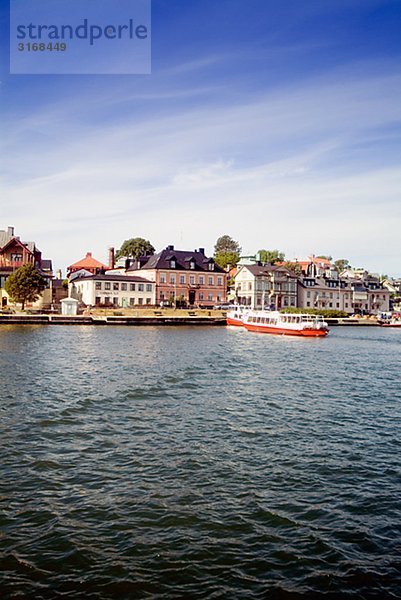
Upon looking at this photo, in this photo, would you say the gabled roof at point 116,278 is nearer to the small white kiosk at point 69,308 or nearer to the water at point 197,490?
the small white kiosk at point 69,308

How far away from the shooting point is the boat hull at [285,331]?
7694cm

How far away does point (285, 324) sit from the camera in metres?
80.8

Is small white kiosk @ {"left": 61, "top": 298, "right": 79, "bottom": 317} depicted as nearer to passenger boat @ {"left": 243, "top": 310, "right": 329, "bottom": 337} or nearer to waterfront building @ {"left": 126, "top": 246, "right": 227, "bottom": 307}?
waterfront building @ {"left": 126, "top": 246, "right": 227, "bottom": 307}

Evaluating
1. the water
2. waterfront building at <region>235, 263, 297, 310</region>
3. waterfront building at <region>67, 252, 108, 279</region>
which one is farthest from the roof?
the water

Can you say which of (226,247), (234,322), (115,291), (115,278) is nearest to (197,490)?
(234,322)

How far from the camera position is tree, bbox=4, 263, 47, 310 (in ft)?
284

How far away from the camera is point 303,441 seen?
19.5 metres

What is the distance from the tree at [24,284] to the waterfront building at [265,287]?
162 feet

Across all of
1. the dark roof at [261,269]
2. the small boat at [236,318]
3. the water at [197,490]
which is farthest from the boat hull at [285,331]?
the water at [197,490]

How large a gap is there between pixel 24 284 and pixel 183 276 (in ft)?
113

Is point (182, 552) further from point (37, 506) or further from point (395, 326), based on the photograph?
point (395, 326)

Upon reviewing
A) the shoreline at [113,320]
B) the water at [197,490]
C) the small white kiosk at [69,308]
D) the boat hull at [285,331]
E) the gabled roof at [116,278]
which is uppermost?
the gabled roof at [116,278]

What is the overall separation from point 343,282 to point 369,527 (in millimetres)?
130762

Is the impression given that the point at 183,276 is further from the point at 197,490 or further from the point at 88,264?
the point at 197,490
